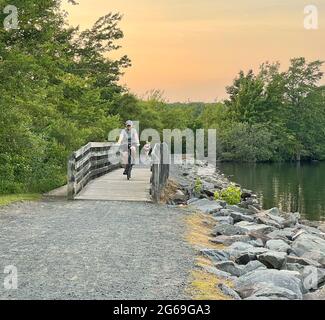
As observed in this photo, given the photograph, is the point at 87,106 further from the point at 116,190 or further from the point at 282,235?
the point at 282,235

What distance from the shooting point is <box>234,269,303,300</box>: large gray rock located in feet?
24.2

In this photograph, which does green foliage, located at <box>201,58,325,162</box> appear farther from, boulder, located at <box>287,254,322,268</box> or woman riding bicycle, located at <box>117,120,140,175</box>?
boulder, located at <box>287,254,322,268</box>

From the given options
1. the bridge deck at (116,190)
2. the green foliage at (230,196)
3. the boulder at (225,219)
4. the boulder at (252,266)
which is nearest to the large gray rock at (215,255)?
the boulder at (252,266)

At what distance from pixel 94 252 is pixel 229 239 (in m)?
3.61

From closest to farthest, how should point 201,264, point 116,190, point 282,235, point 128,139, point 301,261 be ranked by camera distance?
point 201,264 → point 301,261 → point 282,235 → point 116,190 → point 128,139

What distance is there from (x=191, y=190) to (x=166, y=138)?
45.9 meters

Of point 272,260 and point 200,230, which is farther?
point 200,230

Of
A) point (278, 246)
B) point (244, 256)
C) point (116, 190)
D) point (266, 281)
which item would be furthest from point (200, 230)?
point (116, 190)

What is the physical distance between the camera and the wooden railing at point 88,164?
15.0m

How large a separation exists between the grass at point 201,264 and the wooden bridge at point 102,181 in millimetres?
1968

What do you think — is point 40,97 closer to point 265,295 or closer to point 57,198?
point 57,198

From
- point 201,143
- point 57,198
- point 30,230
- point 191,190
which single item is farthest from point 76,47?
point 201,143

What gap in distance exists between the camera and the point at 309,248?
11.7 metres
